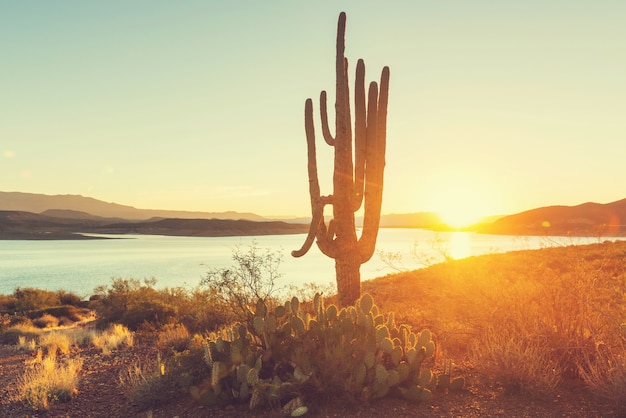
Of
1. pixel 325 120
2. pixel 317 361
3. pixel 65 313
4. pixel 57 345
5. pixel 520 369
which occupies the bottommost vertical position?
pixel 65 313

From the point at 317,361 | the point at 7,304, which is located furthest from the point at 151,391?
the point at 7,304

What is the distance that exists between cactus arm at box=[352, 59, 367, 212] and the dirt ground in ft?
12.7

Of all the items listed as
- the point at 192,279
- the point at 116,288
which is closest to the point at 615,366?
the point at 116,288

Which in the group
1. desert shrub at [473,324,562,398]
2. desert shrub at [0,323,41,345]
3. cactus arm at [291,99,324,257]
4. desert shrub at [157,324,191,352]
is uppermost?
cactus arm at [291,99,324,257]

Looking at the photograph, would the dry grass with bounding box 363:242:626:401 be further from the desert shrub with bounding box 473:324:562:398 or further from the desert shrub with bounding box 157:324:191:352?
the desert shrub with bounding box 157:324:191:352

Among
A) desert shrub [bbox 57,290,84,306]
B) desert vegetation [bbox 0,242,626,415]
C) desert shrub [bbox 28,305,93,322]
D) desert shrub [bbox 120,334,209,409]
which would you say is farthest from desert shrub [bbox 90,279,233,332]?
desert shrub [bbox 57,290,84,306]

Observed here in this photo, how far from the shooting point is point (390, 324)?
281 inches

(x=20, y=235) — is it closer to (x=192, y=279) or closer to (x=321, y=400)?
(x=192, y=279)

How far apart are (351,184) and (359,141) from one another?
0.89m

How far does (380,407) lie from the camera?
19.7ft

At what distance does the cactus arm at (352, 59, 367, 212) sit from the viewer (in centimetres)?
973

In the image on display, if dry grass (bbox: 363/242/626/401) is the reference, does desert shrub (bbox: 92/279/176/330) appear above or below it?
below

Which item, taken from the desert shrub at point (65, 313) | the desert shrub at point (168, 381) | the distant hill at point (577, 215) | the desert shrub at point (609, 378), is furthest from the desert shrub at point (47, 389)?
the distant hill at point (577, 215)

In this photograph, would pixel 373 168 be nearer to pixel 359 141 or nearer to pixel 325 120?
pixel 359 141
